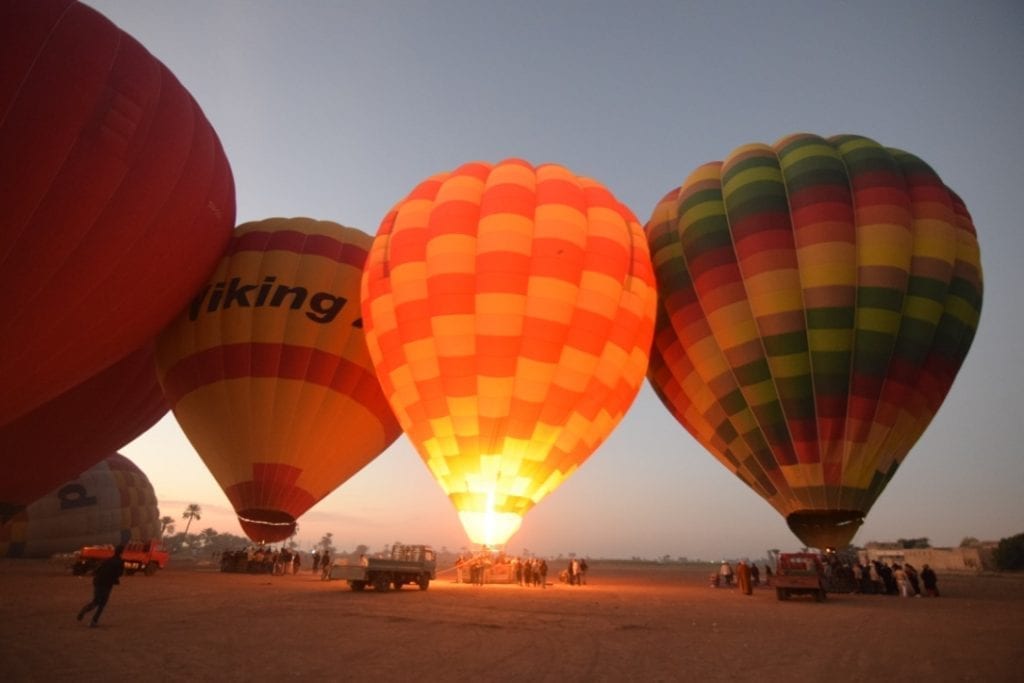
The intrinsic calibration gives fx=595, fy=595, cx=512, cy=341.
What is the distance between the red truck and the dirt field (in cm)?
506

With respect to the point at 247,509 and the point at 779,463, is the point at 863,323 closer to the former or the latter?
the point at 779,463

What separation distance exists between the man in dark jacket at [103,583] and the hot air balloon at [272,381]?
6678 millimetres

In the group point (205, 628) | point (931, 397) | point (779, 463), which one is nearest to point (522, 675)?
point (205, 628)

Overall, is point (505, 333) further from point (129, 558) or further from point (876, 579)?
point (129, 558)

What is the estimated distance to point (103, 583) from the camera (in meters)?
7.46

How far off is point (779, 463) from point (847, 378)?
2.51m

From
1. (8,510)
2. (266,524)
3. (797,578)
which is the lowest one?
(797,578)

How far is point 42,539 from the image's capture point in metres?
22.8

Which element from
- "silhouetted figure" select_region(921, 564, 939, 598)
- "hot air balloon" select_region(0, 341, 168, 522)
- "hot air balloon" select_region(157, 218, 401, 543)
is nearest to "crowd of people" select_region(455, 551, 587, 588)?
"hot air balloon" select_region(157, 218, 401, 543)

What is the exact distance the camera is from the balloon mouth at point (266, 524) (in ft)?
48.2

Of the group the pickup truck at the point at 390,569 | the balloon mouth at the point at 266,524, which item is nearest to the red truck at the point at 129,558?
the balloon mouth at the point at 266,524

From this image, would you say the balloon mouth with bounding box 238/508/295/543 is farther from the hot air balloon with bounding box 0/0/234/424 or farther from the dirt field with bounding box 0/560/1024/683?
the hot air balloon with bounding box 0/0/234/424

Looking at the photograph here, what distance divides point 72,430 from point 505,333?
1143 centimetres

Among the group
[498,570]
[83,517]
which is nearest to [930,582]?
[498,570]
